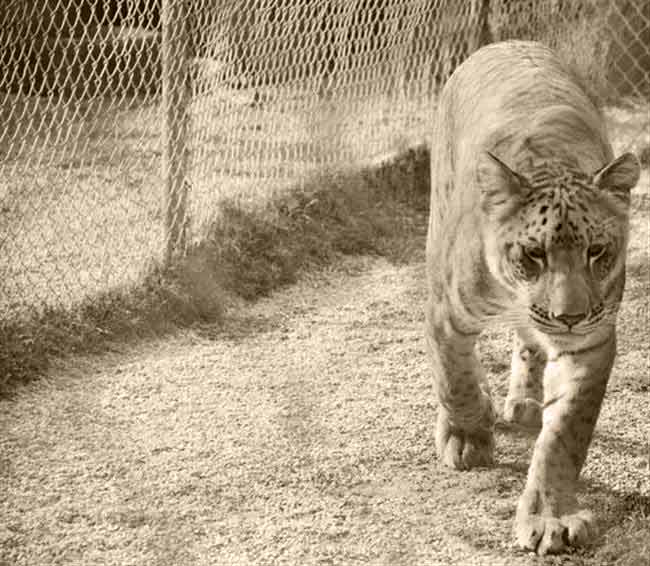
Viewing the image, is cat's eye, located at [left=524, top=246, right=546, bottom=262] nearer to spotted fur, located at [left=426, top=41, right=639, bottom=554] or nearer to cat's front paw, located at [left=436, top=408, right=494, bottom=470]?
spotted fur, located at [left=426, top=41, right=639, bottom=554]

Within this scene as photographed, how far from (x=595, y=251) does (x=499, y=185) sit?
39cm

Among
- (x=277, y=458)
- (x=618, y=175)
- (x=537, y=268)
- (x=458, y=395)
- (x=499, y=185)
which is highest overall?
(x=618, y=175)

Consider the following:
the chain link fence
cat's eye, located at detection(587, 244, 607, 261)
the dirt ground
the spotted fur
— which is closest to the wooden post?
the chain link fence

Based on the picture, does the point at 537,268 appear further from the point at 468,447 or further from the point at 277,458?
the point at 277,458

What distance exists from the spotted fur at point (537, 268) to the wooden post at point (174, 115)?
1749mm

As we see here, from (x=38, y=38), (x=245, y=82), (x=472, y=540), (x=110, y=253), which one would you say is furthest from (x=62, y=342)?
(x=38, y=38)

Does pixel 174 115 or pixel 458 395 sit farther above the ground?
pixel 174 115

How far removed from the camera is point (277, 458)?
521 centimetres

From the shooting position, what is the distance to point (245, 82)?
24.0 ft

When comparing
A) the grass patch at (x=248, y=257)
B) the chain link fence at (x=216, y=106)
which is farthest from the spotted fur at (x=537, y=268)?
the chain link fence at (x=216, y=106)

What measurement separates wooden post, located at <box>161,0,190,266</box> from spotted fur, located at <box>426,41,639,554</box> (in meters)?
1.75

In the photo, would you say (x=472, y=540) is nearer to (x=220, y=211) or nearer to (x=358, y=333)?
(x=358, y=333)

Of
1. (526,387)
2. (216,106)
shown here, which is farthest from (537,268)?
(216,106)

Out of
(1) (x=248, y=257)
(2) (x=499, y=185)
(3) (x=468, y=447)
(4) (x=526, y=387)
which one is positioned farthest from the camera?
(1) (x=248, y=257)
